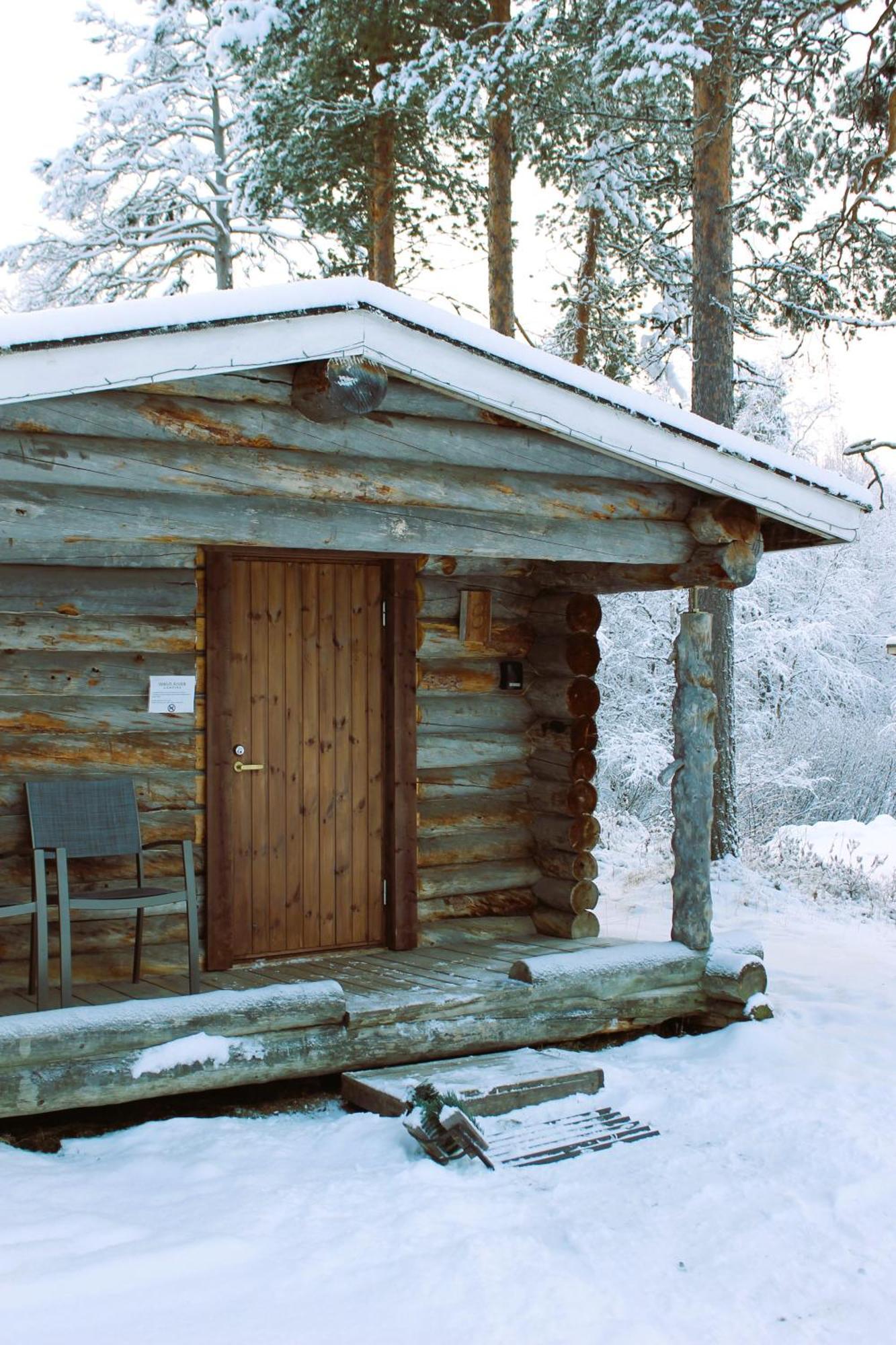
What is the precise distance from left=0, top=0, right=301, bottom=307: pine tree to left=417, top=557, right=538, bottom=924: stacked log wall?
946 centimetres

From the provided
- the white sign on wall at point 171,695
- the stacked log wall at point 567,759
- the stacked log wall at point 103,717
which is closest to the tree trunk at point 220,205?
the stacked log wall at point 567,759

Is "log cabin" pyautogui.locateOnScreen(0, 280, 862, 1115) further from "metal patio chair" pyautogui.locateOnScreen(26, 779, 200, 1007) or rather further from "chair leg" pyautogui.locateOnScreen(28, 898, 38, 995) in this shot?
"metal patio chair" pyautogui.locateOnScreen(26, 779, 200, 1007)

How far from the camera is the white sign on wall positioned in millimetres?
6719

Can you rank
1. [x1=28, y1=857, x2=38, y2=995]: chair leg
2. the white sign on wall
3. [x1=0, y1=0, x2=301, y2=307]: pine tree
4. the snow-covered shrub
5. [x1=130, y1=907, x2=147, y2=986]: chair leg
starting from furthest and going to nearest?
[x1=0, y1=0, x2=301, y2=307]: pine tree, the snow-covered shrub, the white sign on wall, [x1=130, y1=907, x2=147, y2=986]: chair leg, [x1=28, y1=857, x2=38, y2=995]: chair leg

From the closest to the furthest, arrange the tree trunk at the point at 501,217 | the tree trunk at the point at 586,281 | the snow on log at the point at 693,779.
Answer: the snow on log at the point at 693,779
the tree trunk at the point at 501,217
the tree trunk at the point at 586,281

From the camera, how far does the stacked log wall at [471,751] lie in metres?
7.61

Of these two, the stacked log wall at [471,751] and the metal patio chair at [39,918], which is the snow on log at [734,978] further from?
the metal patio chair at [39,918]

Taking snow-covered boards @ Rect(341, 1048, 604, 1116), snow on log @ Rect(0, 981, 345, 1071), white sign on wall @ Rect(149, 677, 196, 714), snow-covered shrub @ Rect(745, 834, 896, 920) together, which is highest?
white sign on wall @ Rect(149, 677, 196, 714)

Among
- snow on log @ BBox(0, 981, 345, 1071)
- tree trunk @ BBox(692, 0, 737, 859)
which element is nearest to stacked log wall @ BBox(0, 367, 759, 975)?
snow on log @ BBox(0, 981, 345, 1071)

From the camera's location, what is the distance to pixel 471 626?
771 cm

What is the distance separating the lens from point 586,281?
48.3 ft

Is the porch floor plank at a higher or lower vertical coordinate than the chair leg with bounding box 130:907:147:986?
lower

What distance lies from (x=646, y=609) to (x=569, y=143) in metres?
7.58

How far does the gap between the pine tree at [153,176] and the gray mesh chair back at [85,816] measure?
10952mm
